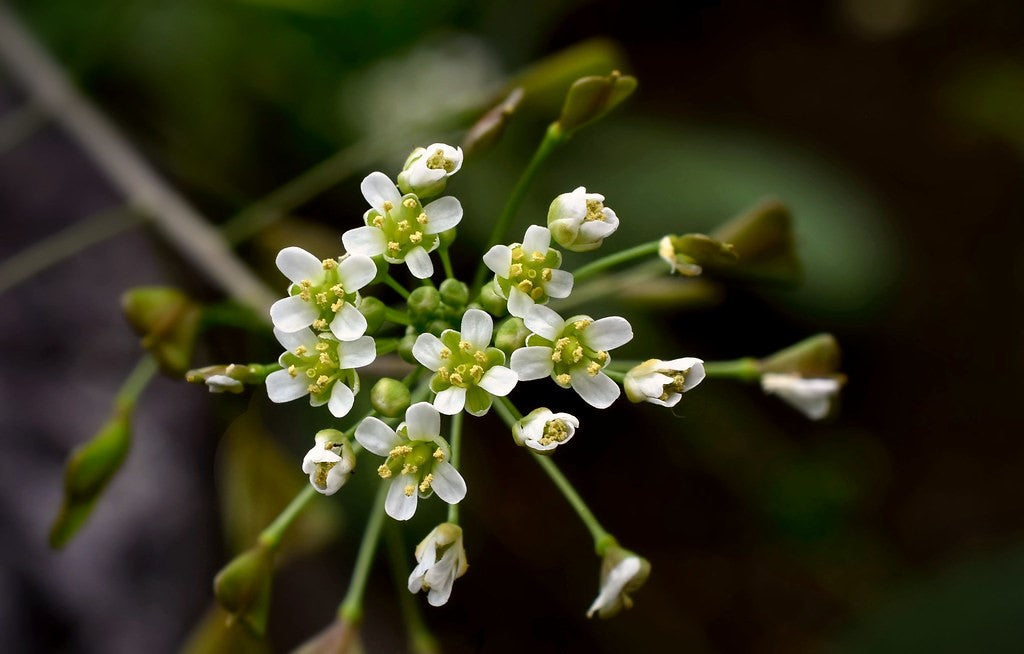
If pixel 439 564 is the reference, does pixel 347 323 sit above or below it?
above

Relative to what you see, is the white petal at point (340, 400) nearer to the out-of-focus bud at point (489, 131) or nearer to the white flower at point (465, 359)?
the white flower at point (465, 359)

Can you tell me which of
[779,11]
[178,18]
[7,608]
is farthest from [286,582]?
[779,11]

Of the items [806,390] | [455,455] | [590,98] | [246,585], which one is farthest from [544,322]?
[246,585]

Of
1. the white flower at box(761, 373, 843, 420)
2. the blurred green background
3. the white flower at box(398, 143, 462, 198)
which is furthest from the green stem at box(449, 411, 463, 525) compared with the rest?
the blurred green background

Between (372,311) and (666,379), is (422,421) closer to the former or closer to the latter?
(372,311)

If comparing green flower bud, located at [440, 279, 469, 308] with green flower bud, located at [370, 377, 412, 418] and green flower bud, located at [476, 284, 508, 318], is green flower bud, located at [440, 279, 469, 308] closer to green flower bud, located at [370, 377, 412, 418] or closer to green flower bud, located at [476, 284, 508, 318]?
green flower bud, located at [476, 284, 508, 318]

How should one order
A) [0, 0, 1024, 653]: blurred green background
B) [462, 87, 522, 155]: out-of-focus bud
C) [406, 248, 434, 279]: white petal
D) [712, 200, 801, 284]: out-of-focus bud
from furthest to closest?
1. [0, 0, 1024, 653]: blurred green background
2. [712, 200, 801, 284]: out-of-focus bud
3. [462, 87, 522, 155]: out-of-focus bud
4. [406, 248, 434, 279]: white petal

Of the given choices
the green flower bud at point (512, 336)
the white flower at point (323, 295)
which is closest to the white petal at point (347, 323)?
the white flower at point (323, 295)

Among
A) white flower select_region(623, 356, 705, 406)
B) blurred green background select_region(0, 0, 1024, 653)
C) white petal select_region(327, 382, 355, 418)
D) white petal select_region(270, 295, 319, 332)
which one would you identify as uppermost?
white petal select_region(270, 295, 319, 332)

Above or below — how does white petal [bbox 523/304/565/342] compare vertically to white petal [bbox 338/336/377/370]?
below
